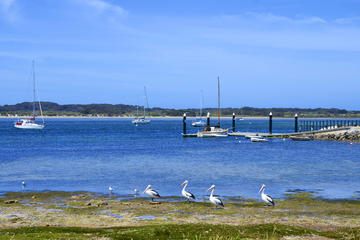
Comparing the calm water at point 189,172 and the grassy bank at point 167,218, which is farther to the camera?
the calm water at point 189,172

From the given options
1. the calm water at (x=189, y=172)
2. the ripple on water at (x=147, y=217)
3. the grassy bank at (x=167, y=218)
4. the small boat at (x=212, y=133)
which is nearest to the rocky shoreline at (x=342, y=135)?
the small boat at (x=212, y=133)

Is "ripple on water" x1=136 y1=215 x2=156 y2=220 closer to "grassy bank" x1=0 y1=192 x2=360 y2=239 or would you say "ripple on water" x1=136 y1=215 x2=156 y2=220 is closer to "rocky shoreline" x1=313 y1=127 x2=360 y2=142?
"grassy bank" x1=0 y1=192 x2=360 y2=239

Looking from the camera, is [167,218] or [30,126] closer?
[167,218]

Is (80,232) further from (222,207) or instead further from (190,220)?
(222,207)

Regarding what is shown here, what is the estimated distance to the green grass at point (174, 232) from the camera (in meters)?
17.2

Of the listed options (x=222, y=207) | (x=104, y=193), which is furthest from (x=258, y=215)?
(x=104, y=193)

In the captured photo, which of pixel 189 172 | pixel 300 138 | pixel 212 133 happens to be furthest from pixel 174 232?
pixel 212 133

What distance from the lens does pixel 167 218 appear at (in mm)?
22516

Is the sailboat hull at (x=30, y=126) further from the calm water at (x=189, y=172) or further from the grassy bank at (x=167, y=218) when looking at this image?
the grassy bank at (x=167, y=218)

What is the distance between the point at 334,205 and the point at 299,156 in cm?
3255

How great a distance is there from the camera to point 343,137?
281 ft

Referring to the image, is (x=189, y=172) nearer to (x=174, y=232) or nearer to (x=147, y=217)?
(x=147, y=217)

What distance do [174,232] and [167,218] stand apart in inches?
175

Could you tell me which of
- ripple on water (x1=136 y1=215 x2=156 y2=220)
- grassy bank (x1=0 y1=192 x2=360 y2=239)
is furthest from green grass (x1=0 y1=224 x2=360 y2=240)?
ripple on water (x1=136 y1=215 x2=156 y2=220)
